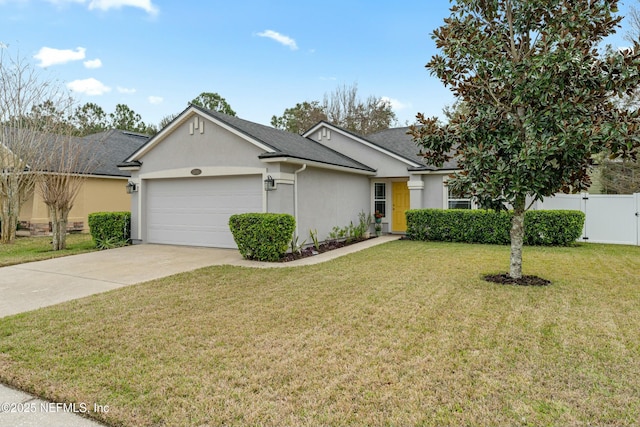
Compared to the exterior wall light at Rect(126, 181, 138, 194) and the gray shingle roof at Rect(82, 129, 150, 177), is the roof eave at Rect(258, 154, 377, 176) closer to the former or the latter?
the exterior wall light at Rect(126, 181, 138, 194)

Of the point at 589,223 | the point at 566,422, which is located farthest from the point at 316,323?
the point at 589,223

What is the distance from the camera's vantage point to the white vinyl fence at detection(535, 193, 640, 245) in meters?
11.7

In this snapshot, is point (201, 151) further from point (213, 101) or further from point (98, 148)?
point (213, 101)

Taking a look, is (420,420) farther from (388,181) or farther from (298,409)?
(388,181)

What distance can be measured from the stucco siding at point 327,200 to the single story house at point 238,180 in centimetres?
3

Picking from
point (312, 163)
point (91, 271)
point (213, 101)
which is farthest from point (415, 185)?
point (213, 101)

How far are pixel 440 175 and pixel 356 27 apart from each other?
27.0 feet

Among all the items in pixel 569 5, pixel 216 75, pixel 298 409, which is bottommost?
pixel 298 409

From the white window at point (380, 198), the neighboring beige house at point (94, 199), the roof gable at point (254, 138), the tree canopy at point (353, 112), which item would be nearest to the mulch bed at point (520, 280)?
the roof gable at point (254, 138)

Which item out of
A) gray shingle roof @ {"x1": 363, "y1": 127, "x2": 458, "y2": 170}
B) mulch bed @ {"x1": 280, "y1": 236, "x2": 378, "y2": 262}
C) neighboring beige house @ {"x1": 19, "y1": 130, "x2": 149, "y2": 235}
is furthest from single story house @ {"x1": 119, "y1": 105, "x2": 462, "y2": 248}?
neighboring beige house @ {"x1": 19, "y1": 130, "x2": 149, "y2": 235}

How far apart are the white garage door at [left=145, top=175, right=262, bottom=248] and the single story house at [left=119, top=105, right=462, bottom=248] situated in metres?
0.03

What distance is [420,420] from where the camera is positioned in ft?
8.66

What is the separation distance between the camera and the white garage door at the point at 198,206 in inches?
432

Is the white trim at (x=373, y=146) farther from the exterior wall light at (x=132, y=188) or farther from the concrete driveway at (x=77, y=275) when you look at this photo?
the exterior wall light at (x=132, y=188)
